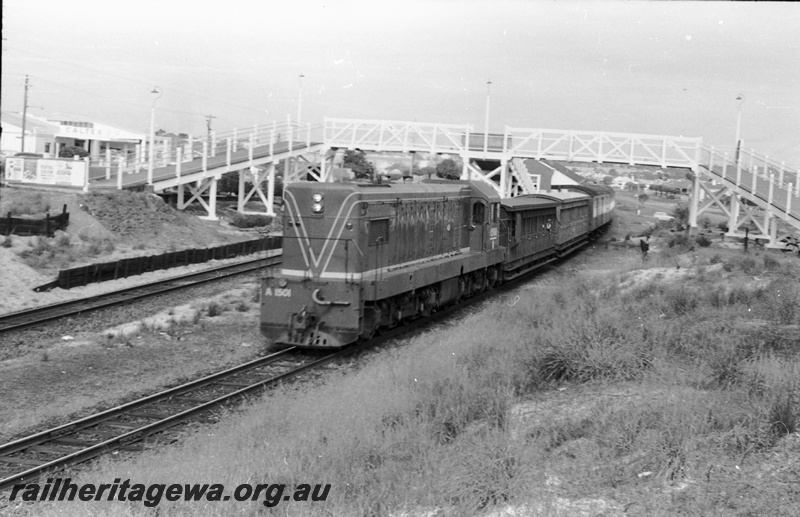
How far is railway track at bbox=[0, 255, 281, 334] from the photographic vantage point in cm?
1680

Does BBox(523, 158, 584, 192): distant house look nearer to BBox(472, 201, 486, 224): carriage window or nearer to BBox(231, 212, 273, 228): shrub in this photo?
BBox(231, 212, 273, 228): shrub

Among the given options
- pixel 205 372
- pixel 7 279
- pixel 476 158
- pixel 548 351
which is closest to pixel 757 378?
pixel 548 351

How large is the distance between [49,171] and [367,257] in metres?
21.2

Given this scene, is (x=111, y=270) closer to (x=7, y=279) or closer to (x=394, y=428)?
(x=7, y=279)

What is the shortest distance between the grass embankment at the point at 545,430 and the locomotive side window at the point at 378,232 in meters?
2.38

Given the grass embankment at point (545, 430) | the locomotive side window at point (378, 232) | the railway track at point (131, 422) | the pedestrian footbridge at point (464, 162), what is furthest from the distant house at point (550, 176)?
the railway track at point (131, 422)

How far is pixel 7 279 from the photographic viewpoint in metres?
20.1

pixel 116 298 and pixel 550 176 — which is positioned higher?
pixel 550 176

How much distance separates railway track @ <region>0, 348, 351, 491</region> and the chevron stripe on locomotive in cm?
97

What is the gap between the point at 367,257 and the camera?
15.1 meters

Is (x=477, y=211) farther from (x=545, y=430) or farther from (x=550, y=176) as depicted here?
(x=550, y=176)

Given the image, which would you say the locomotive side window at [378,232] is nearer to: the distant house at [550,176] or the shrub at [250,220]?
the shrub at [250,220]

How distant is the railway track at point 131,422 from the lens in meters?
9.07

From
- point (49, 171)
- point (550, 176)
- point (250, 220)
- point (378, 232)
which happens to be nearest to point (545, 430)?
point (378, 232)
